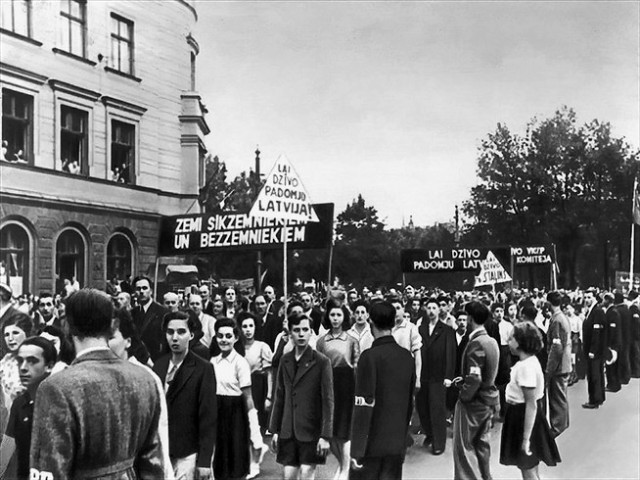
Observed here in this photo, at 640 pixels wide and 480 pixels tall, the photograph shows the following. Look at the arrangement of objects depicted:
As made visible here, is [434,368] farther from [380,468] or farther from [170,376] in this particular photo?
[170,376]

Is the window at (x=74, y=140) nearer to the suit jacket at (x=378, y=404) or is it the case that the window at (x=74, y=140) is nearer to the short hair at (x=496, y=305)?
the suit jacket at (x=378, y=404)

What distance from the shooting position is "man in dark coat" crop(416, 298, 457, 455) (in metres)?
6.38

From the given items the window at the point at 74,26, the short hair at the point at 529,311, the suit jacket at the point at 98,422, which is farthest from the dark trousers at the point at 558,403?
the window at the point at 74,26

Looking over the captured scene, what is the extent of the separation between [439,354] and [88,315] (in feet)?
15.0

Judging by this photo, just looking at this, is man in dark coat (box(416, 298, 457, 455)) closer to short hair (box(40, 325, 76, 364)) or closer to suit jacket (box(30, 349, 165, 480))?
short hair (box(40, 325, 76, 364))

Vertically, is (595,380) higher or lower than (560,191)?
lower

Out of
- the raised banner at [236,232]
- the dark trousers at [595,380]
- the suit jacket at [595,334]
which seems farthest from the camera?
the suit jacket at [595,334]

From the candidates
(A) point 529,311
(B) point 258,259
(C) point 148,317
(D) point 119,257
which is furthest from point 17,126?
(A) point 529,311

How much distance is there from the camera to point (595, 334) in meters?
7.67

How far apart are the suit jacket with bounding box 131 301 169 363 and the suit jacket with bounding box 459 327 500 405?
91.6 inches

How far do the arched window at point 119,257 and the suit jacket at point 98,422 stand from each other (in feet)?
11.2

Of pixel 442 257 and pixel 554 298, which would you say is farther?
pixel 442 257

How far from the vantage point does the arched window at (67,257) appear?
5434 mm

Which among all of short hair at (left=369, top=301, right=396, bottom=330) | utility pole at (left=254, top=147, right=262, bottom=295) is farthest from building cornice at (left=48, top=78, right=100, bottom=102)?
short hair at (left=369, top=301, right=396, bottom=330)
